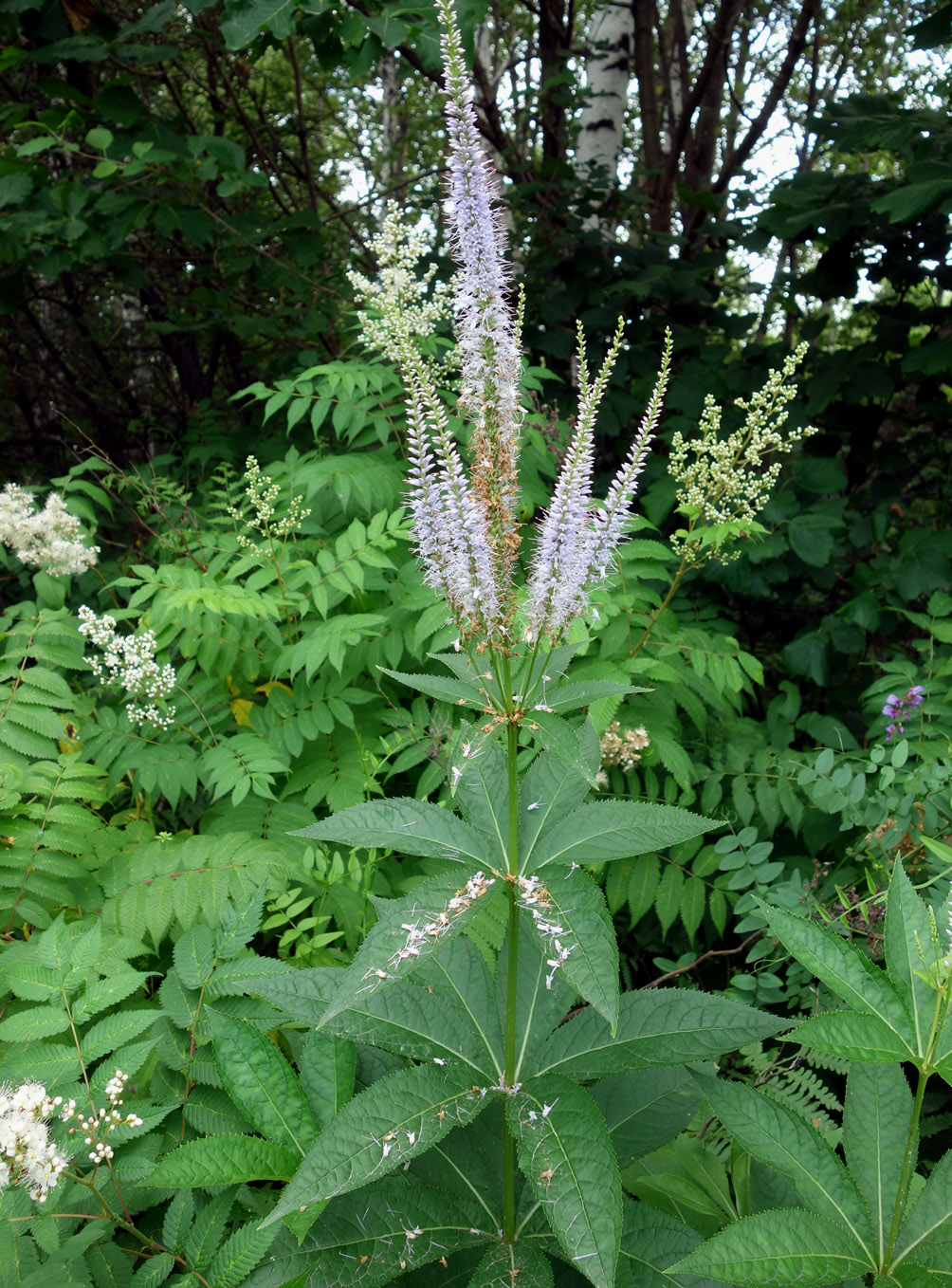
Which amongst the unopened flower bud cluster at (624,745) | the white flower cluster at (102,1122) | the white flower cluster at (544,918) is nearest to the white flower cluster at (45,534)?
the unopened flower bud cluster at (624,745)

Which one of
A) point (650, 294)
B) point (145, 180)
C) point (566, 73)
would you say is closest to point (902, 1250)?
point (650, 294)

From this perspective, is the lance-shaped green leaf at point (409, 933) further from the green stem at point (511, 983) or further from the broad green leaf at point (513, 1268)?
the broad green leaf at point (513, 1268)

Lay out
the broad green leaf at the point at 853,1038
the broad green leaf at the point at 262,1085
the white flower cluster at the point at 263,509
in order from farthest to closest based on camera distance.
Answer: the white flower cluster at the point at 263,509
the broad green leaf at the point at 262,1085
the broad green leaf at the point at 853,1038

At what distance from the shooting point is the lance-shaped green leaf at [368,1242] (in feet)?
4.51

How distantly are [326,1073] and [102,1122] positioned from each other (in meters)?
0.43

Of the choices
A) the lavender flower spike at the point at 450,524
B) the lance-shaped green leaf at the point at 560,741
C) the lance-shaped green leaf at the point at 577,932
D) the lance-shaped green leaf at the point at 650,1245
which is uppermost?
the lavender flower spike at the point at 450,524

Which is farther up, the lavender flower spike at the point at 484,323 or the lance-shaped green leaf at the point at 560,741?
the lavender flower spike at the point at 484,323

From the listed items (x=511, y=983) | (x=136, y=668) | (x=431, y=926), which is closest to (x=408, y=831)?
(x=431, y=926)

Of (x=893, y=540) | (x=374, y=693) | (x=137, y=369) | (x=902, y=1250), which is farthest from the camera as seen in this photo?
(x=137, y=369)

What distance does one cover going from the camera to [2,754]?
2.85 meters

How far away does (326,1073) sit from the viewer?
1652mm

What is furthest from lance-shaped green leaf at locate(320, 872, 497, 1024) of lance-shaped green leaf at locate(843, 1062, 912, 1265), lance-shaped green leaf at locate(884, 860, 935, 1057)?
lance-shaped green leaf at locate(843, 1062, 912, 1265)

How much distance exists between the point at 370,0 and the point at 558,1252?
5.17 meters

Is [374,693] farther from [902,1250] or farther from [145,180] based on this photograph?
[145,180]
